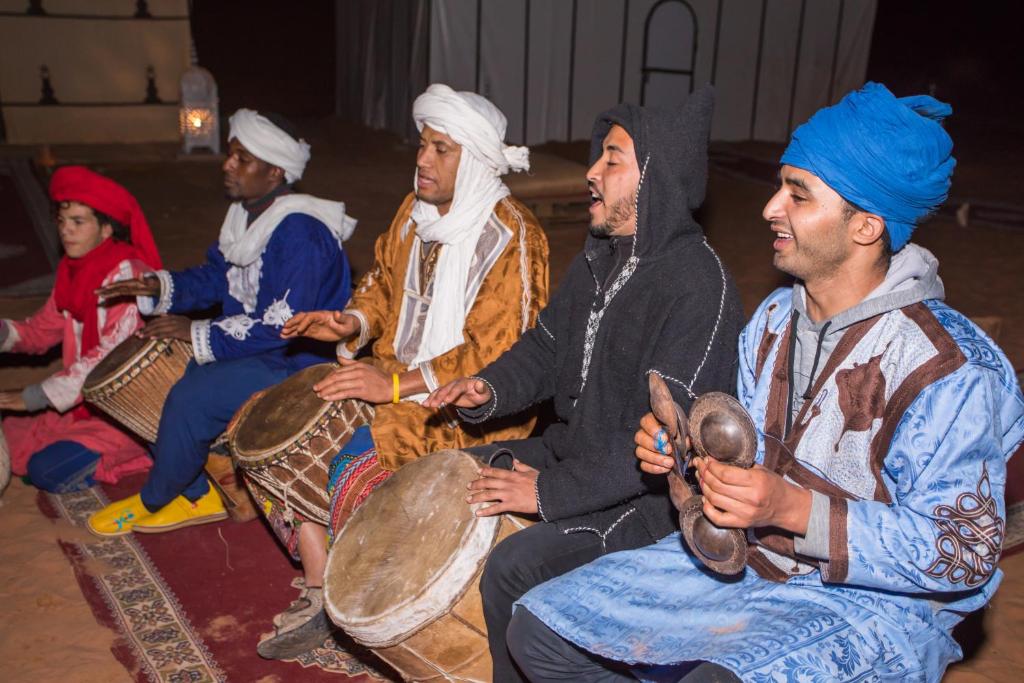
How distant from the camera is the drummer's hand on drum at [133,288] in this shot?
14.1ft

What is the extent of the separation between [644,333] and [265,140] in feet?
7.21

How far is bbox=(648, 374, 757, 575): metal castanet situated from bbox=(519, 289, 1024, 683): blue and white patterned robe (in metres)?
0.23

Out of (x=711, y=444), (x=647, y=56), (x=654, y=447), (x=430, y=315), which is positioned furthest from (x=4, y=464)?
(x=647, y=56)

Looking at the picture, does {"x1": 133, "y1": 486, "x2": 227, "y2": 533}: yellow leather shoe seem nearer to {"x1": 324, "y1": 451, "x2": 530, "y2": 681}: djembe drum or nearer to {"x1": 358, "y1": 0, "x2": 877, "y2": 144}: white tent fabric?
{"x1": 324, "y1": 451, "x2": 530, "y2": 681}: djembe drum

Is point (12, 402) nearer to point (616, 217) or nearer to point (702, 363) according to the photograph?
point (616, 217)

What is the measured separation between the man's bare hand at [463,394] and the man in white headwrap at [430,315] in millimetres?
368

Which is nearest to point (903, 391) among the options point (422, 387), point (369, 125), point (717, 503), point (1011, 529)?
point (717, 503)

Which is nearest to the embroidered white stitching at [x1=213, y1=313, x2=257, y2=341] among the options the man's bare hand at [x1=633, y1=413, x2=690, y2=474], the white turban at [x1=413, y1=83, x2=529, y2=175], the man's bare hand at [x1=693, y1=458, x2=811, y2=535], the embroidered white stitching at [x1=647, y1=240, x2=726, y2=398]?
the white turban at [x1=413, y1=83, x2=529, y2=175]

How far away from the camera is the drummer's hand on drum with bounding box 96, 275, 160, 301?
4285mm

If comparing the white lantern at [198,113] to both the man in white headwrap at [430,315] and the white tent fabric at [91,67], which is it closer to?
the white tent fabric at [91,67]

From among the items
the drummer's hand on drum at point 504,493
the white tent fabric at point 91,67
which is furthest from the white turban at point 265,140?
the white tent fabric at point 91,67

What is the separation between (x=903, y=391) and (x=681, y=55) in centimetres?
1531

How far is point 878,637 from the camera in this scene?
88.0 inches

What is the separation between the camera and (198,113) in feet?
47.1
